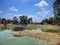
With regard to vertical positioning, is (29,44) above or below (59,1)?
below

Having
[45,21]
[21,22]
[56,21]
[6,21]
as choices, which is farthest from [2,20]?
[56,21]

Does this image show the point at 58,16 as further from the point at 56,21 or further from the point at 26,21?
the point at 26,21

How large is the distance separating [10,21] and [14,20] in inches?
70.8

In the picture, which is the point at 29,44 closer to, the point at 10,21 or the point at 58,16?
the point at 58,16

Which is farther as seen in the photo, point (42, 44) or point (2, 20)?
point (2, 20)

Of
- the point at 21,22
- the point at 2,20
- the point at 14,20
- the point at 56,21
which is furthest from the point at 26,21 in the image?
the point at 56,21

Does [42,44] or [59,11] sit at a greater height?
[59,11]

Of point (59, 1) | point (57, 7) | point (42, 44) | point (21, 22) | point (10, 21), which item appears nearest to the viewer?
point (42, 44)

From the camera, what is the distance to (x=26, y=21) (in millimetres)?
56031

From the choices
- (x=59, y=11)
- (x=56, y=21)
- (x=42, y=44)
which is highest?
(x=59, y=11)

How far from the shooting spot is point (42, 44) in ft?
42.7

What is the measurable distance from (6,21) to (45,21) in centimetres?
1452

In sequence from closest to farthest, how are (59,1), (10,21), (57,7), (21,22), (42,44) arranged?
1. (42,44)
2. (59,1)
3. (57,7)
4. (21,22)
5. (10,21)

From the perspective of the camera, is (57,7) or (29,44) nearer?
(29,44)
